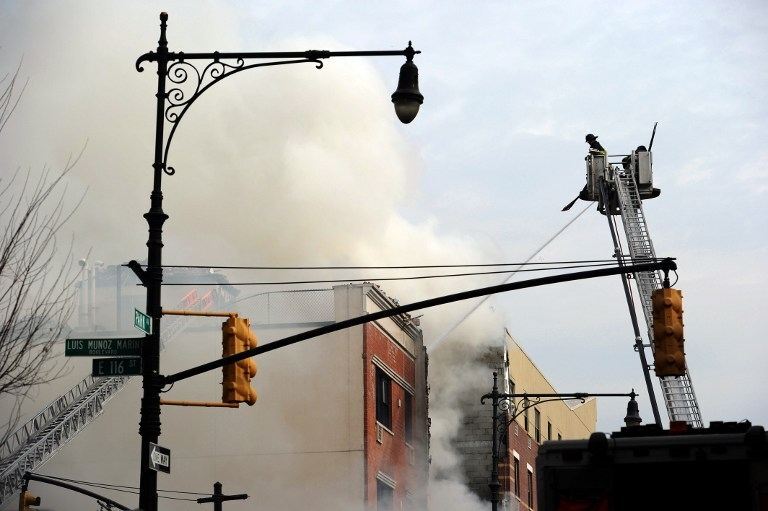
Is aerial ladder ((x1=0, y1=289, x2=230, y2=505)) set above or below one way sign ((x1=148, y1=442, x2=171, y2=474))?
above

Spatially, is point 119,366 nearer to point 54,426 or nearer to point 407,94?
point 407,94

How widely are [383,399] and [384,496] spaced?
2549mm

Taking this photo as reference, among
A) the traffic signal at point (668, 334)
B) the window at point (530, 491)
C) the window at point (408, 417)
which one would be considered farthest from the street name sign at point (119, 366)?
the window at point (530, 491)

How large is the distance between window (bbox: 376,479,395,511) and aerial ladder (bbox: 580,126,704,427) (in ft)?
24.3

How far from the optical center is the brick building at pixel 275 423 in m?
33.9

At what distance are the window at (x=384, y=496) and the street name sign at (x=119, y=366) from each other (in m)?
21.4

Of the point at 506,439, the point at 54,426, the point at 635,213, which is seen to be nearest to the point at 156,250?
the point at 54,426

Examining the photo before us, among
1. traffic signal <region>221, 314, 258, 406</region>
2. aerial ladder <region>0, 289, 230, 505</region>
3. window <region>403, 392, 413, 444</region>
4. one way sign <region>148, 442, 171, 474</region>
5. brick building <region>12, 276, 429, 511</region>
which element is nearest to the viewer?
one way sign <region>148, 442, 171, 474</region>

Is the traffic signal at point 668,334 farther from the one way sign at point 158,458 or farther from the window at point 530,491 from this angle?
the window at point 530,491

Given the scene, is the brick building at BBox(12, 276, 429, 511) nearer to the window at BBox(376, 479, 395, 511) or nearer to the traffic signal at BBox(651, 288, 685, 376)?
the window at BBox(376, 479, 395, 511)

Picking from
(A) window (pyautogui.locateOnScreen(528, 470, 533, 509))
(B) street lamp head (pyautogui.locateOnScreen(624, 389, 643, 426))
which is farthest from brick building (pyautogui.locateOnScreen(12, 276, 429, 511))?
(A) window (pyautogui.locateOnScreen(528, 470, 533, 509))

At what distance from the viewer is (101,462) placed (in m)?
35.0

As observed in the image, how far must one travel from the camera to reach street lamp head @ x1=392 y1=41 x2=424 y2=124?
15.1 m

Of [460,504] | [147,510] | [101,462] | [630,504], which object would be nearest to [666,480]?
[630,504]
